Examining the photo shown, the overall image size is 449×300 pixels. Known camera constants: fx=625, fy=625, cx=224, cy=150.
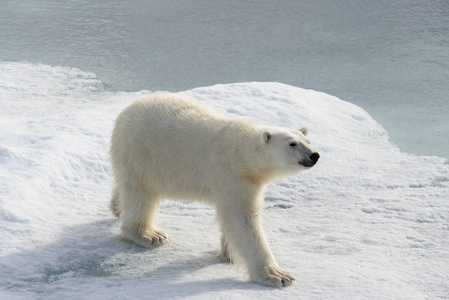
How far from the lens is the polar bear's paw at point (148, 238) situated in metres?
3.95

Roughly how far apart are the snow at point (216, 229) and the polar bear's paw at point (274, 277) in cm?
4

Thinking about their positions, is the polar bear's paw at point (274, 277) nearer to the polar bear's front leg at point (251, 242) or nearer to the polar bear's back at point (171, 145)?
the polar bear's front leg at point (251, 242)

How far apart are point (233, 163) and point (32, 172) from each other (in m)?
1.69

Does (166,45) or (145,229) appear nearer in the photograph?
(145,229)

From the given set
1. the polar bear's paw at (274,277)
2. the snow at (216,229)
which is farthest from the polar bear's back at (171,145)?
the polar bear's paw at (274,277)

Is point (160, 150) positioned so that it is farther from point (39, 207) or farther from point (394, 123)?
point (394, 123)

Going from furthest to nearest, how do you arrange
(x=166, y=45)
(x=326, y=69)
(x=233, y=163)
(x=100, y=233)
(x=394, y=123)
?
(x=166, y=45)
(x=326, y=69)
(x=394, y=123)
(x=100, y=233)
(x=233, y=163)

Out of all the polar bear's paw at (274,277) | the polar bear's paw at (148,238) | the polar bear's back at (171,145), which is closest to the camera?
the polar bear's paw at (274,277)

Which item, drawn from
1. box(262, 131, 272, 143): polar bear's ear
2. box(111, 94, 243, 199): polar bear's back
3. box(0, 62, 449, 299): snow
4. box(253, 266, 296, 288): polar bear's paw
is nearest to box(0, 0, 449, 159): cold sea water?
box(0, 62, 449, 299): snow

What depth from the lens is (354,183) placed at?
16.7ft

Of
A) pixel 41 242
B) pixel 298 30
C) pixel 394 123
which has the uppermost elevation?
pixel 298 30

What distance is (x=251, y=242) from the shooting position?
3455 mm

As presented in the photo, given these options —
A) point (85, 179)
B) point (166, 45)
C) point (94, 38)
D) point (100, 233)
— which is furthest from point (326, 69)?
point (100, 233)

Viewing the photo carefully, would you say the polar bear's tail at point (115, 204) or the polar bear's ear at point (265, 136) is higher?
the polar bear's ear at point (265, 136)
